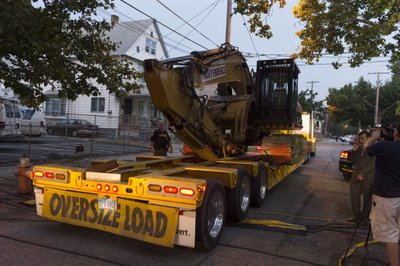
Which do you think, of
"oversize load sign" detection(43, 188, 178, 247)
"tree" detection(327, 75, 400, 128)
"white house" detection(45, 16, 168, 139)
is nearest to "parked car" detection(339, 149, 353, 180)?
"oversize load sign" detection(43, 188, 178, 247)

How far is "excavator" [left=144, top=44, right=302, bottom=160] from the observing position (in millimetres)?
6832

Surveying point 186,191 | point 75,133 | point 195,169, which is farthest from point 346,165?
point 75,133

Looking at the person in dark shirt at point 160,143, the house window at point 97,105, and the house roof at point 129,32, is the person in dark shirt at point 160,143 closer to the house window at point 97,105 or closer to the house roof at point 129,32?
the house roof at point 129,32

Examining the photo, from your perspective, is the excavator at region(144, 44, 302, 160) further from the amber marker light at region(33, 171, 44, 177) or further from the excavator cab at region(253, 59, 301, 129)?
the amber marker light at region(33, 171, 44, 177)

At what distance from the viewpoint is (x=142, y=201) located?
4.96m

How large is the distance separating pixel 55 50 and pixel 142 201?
4768 mm

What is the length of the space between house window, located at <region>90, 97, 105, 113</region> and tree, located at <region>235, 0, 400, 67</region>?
66.6ft

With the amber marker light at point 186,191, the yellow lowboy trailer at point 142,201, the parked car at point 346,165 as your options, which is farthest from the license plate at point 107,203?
the parked car at point 346,165

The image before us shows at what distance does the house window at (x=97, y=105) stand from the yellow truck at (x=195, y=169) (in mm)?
22812

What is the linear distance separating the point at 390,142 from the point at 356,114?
60.2 metres

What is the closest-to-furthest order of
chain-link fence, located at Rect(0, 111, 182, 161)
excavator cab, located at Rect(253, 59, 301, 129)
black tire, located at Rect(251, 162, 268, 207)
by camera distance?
black tire, located at Rect(251, 162, 268, 207) < excavator cab, located at Rect(253, 59, 301, 129) < chain-link fence, located at Rect(0, 111, 182, 161)

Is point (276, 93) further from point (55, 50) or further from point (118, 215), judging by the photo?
point (118, 215)

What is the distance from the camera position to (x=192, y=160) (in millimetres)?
9000

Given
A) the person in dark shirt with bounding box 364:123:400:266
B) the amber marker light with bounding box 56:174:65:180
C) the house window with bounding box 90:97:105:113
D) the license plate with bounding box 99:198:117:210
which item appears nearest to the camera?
the person in dark shirt with bounding box 364:123:400:266
